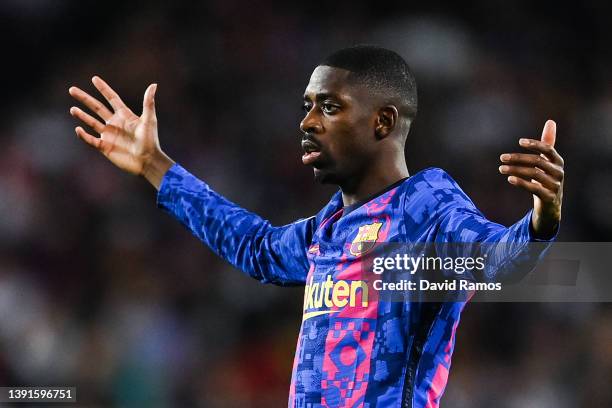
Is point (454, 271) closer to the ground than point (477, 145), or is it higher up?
closer to the ground

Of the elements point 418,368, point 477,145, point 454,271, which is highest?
point 477,145

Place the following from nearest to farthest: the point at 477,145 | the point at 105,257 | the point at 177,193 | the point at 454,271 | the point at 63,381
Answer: the point at 454,271, the point at 177,193, the point at 63,381, the point at 105,257, the point at 477,145

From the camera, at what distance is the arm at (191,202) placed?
147 inches

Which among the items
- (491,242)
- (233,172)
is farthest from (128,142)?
(233,172)

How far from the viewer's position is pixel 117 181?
25.3ft

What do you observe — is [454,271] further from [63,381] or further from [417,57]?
[417,57]

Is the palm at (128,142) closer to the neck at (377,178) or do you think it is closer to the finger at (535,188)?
the neck at (377,178)

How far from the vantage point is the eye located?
3314 millimetres

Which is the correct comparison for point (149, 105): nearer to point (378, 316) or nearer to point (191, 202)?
point (191, 202)

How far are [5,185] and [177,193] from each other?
408 cm

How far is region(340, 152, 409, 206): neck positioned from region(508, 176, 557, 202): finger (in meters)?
0.91

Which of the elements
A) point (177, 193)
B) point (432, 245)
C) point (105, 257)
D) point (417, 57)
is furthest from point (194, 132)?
point (432, 245)

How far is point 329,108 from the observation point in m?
3.33

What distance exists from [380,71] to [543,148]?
1.03 metres
